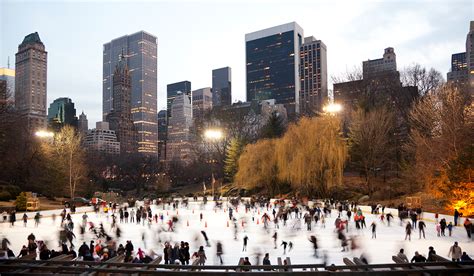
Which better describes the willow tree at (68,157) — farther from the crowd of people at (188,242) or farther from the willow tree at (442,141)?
the willow tree at (442,141)

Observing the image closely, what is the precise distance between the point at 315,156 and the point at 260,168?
9.93 meters

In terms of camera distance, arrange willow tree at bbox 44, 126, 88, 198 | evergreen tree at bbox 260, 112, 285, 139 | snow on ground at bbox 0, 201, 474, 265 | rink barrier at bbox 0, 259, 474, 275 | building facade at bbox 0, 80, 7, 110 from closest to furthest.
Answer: rink barrier at bbox 0, 259, 474, 275 → snow on ground at bbox 0, 201, 474, 265 → building facade at bbox 0, 80, 7, 110 → willow tree at bbox 44, 126, 88, 198 → evergreen tree at bbox 260, 112, 285, 139

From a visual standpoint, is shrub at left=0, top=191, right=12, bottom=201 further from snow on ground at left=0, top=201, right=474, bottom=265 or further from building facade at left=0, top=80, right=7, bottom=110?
snow on ground at left=0, top=201, right=474, bottom=265

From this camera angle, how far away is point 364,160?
42.6 m

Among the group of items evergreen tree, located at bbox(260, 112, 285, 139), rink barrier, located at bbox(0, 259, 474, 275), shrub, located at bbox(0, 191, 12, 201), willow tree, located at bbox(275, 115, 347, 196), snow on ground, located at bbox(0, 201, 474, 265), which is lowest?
snow on ground, located at bbox(0, 201, 474, 265)

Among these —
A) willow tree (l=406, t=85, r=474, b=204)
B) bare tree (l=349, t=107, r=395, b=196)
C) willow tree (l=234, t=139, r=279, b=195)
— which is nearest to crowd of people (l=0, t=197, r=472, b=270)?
willow tree (l=406, t=85, r=474, b=204)

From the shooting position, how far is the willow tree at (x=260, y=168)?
157ft

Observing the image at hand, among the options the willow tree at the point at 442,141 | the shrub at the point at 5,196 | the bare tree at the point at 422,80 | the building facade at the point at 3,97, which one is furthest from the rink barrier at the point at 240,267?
the bare tree at the point at 422,80

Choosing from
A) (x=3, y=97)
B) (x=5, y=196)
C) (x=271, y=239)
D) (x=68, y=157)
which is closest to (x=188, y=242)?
(x=271, y=239)

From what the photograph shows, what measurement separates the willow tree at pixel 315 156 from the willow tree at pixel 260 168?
455cm

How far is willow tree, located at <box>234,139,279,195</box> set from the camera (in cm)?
4800

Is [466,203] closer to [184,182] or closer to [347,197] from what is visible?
[347,197]

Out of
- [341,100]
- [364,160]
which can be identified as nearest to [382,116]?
[364,160]

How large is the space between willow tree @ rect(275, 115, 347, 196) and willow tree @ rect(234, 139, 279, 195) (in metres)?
4.55
